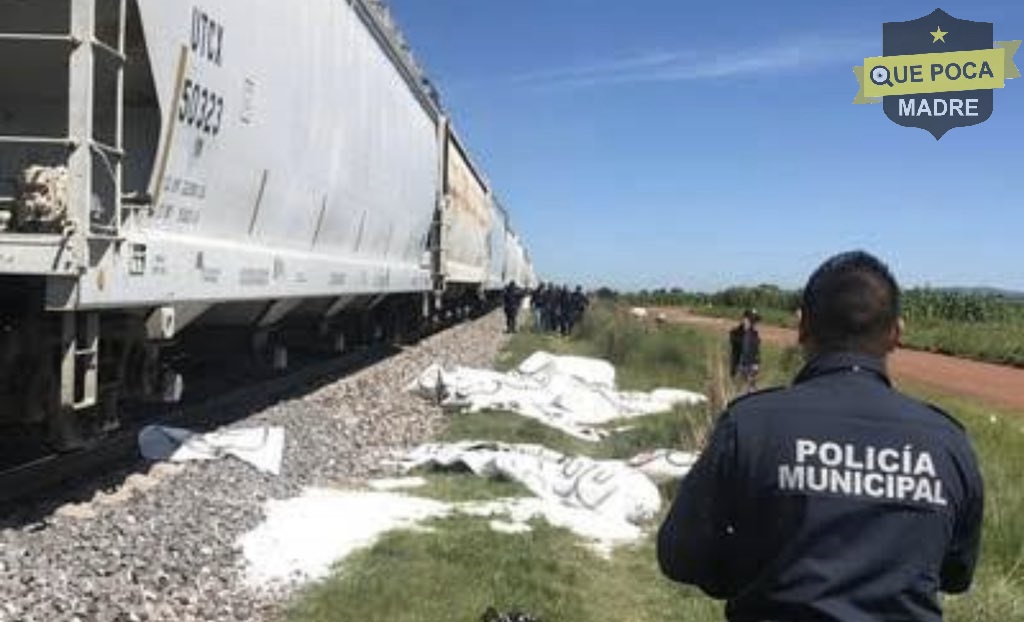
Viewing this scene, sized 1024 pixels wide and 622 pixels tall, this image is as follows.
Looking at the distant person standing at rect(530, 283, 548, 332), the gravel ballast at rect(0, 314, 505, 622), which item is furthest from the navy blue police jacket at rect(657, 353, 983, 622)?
the distant person standing at rect(530, 283, 548, 332)

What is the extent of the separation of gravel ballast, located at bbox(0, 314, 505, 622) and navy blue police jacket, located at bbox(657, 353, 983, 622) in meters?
4.77

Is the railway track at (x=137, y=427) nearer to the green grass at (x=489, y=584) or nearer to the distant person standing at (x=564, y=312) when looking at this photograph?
the green grass at (x=489, y=584)

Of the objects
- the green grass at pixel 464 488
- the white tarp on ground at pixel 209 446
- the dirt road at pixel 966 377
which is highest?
the white tarp on ground at pixel 209 446

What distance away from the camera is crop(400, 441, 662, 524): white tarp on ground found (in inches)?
440

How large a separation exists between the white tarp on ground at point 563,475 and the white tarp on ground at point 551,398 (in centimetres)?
368

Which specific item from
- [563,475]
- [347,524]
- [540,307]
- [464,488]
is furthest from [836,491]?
[540,307]

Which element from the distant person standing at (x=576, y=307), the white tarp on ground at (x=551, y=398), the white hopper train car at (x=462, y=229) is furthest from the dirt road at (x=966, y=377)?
the white tarp on ground at (x=551, y=398)

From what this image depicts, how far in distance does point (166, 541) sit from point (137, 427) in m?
4.39

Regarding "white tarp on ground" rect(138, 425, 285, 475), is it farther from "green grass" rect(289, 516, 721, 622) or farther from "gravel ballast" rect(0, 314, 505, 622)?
"green grass" rect(289, 516, 721, 622)

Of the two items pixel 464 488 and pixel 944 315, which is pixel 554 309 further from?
pixel 944 315

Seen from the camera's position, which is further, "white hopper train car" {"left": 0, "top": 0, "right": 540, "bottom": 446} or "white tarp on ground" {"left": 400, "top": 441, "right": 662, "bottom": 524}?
"white tarp on ground" {"left": 400, "top": 441, "right": 662, "bottom": 524}

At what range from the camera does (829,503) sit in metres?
2.88

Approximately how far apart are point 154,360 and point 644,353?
2209cm

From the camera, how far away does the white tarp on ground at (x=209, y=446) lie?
11828 mm
